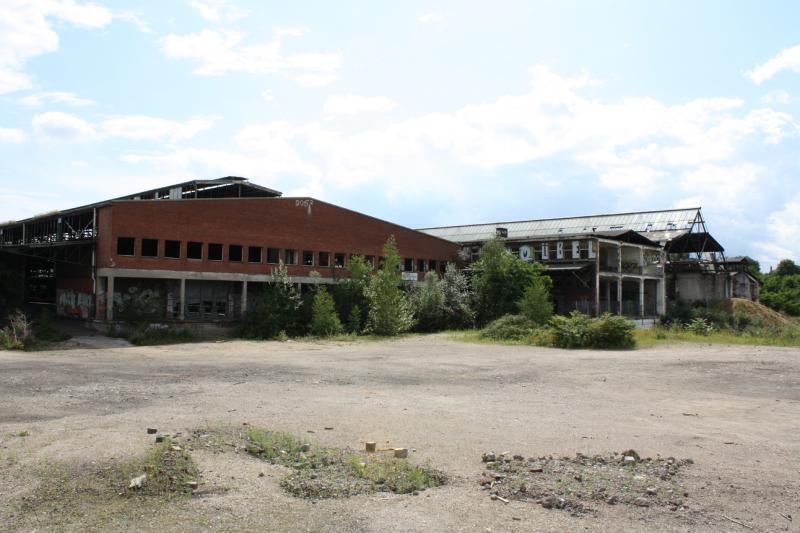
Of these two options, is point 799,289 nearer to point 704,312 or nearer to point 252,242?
point 704,312

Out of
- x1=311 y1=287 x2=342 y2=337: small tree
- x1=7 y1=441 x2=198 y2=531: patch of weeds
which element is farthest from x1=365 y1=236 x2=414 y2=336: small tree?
x1=7 y1=441 x2=198 y2=531: patch of weeds

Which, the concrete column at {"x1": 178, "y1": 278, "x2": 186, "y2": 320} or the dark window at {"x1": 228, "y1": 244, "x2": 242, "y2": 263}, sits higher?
the dark window at {"x1": 228, "y1": 244, "x2": 242, "y2": 263}

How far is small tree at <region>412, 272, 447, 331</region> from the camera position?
128 feet

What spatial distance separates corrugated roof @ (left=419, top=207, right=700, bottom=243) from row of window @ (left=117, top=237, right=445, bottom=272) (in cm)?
1766

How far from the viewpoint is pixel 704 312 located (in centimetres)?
4894

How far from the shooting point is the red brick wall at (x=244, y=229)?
105ft

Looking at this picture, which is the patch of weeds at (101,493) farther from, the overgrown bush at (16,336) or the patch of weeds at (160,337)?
the patch of weeds at (160,337)

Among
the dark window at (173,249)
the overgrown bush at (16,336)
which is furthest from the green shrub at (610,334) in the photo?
the overgrown bush at (16,336)

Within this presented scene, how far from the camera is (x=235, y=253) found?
3662 centimetres

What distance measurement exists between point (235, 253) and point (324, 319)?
7.63 m

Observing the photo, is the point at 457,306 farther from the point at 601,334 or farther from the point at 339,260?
the point at 601,334

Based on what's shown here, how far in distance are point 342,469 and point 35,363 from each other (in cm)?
1563

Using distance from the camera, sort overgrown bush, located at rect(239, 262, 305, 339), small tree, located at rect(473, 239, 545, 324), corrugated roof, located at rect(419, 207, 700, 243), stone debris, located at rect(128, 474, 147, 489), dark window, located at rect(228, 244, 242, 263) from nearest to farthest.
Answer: stone debris, located at rect(128, 474, 147, 489) → overgrown bush, located at rect(239, 262, 305, 339) → dark window, located at rect(228, 244, 242, 263) → small tree, located at rect(473, 239, 545, 324) → corrugated roof, located at rect(419, 207, 700, 243)

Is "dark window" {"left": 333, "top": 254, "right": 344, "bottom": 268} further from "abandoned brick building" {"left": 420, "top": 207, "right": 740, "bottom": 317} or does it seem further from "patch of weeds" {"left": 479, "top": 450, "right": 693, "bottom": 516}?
"patch of weeds" {"left": 479, "top": 450, "right": 693, "bottom": 516}
